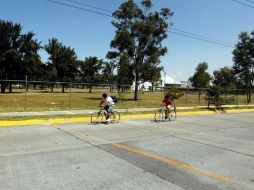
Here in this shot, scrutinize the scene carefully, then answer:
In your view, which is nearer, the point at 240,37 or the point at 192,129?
the point at 192,129

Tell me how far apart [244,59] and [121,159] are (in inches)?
1292

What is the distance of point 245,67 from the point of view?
37.8 metres

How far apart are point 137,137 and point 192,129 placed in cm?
365

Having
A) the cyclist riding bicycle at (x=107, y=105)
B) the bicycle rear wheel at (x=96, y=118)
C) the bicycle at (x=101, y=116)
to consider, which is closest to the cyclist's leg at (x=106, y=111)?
the cyclist riding bicycle at (x=107, y=105)

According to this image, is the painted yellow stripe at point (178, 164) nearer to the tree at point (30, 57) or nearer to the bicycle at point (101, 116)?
the bicycle at point (101, 116)

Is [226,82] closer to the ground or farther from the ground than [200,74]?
closer to the ground

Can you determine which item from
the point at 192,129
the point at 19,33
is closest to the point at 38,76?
the point at 19,33

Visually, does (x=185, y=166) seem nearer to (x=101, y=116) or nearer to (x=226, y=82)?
(x=101, y=116)

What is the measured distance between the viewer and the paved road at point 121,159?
6.11 meters

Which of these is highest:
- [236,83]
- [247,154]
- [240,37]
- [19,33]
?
[19,33]

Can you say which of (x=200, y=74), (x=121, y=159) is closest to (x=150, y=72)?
(x=121, y=159)

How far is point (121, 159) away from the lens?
7.95 meters

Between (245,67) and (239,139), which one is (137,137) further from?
(245,67)

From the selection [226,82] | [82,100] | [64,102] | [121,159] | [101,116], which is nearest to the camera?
[121,159]
